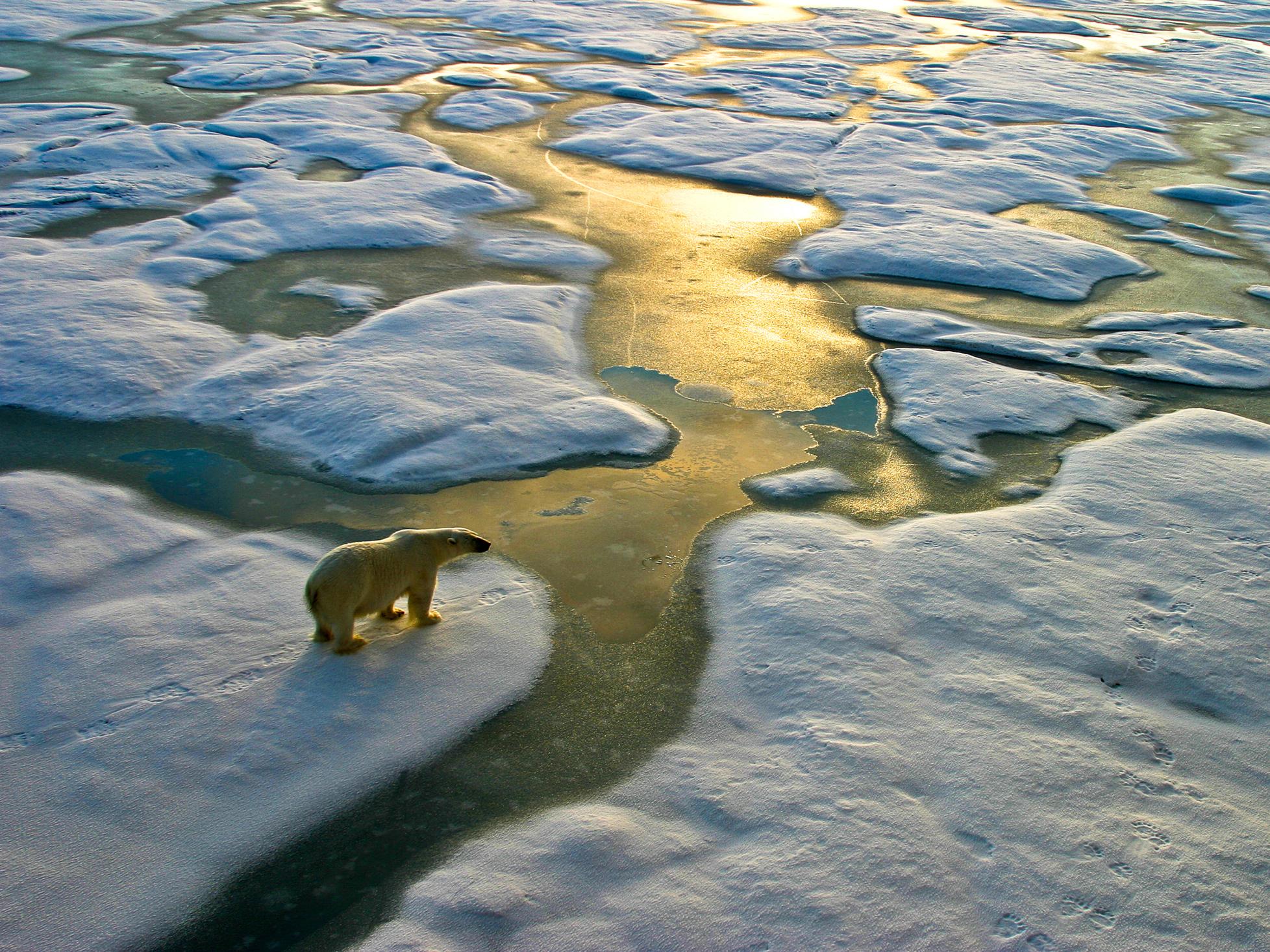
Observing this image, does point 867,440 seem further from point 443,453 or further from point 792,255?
point 792,255

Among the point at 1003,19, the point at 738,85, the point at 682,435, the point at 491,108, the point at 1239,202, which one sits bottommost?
the point at 682,435

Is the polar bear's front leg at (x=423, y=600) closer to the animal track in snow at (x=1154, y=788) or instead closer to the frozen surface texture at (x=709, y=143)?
the animal track in snow at (x=1154, y=788)

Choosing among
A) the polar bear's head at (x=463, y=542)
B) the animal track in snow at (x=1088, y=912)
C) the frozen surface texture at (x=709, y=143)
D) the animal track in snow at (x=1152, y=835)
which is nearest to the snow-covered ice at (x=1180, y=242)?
the frozen surface texture at (x=709, y=143)

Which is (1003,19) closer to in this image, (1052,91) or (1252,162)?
(1052,91)

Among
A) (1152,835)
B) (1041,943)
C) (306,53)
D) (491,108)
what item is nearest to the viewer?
(1041,943)

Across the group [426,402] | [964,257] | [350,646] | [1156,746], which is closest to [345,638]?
[350,646]

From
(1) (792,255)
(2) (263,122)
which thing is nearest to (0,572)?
(1) (792,255)
